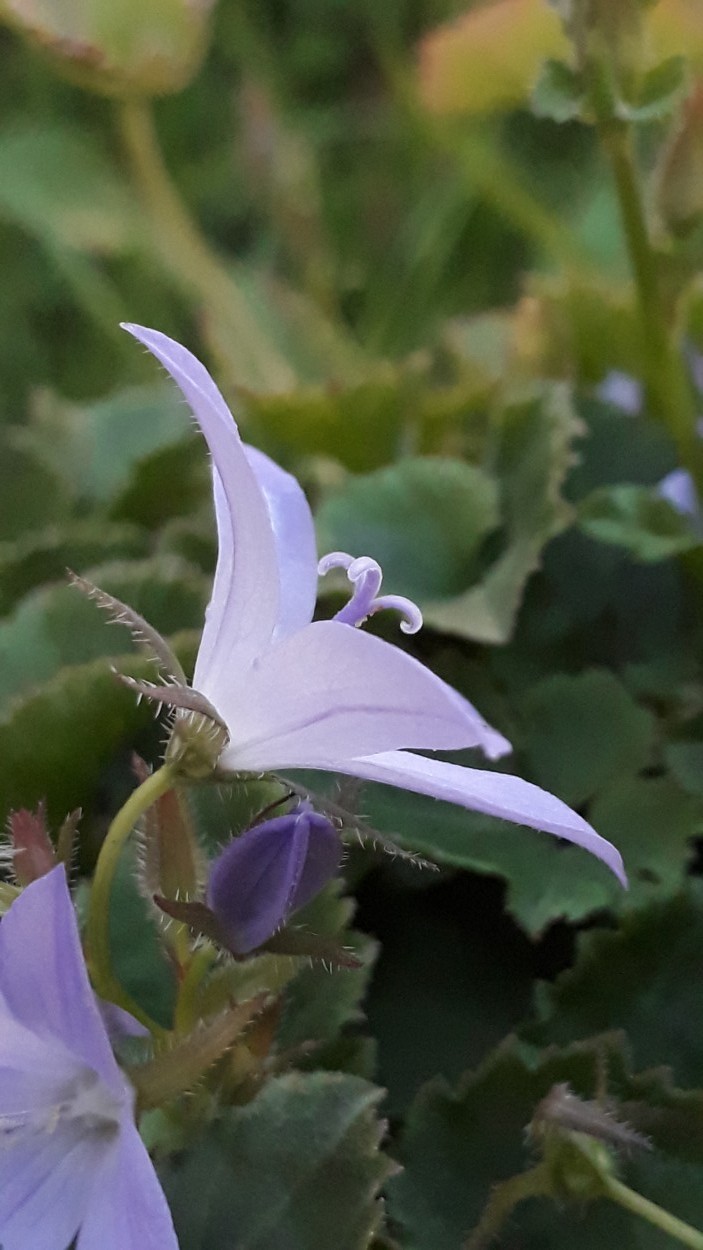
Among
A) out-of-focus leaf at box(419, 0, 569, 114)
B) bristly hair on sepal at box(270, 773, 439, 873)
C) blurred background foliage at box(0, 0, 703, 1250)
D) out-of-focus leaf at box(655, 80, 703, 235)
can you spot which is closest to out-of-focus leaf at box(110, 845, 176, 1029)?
blurred background foliage at box(0, 0, 703, 1250)

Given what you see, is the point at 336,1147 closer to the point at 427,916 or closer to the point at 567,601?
the point at 427,916

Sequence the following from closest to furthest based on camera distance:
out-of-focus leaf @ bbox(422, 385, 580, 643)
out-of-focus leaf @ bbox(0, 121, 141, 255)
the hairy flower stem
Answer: out-of-focus leaf @ bbox(422, 385, 580, 643)
the hairy flower stem
out-of-focus leaf @ bbox(0, 121, 141, 255)

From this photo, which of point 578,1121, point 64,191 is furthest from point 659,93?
point 64,191

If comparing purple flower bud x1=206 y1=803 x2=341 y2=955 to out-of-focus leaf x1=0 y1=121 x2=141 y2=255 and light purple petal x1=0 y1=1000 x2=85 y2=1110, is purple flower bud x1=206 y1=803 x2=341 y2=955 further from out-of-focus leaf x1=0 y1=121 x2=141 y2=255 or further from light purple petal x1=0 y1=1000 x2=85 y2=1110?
out-of-focus leaf x1=0 y1=121 x2=141 y2=255

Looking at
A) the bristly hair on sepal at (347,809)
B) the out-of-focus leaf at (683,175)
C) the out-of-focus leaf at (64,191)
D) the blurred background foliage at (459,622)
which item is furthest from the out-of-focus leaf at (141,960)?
the out-of-focus leaf at (64,191)

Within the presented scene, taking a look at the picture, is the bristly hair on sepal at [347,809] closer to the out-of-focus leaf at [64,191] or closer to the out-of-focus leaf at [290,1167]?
the out-of-focus leaf at [290,1167]

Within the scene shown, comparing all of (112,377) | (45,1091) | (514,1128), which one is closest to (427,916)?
(514,1128)
